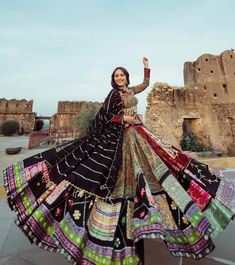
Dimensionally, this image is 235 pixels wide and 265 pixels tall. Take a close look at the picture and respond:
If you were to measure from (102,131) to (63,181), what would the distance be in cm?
52

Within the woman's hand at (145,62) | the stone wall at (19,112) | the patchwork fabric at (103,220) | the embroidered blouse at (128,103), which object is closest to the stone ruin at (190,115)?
the woman's hand at (145,62)

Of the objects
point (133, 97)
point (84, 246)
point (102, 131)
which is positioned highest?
point (133, 97)

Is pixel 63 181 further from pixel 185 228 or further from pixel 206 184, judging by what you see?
pixel 206 184

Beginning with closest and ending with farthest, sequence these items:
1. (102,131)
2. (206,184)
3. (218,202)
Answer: (218,202)
(206,184)
(102,131)

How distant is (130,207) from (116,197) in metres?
0.10

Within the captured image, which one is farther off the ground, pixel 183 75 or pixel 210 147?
pixel 183 75

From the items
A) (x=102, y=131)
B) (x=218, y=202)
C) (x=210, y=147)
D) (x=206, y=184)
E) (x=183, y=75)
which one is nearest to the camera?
(x=218, y=202)

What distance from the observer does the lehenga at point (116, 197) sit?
3.31 feet

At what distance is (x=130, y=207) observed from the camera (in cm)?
118

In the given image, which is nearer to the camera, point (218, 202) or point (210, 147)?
point (218, 202)

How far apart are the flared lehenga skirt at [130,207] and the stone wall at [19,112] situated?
22714 mm

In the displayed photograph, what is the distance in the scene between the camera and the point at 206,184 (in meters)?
1.32

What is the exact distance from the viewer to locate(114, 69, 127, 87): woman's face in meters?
1.81

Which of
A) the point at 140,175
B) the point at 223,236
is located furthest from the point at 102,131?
the point at 223,236
